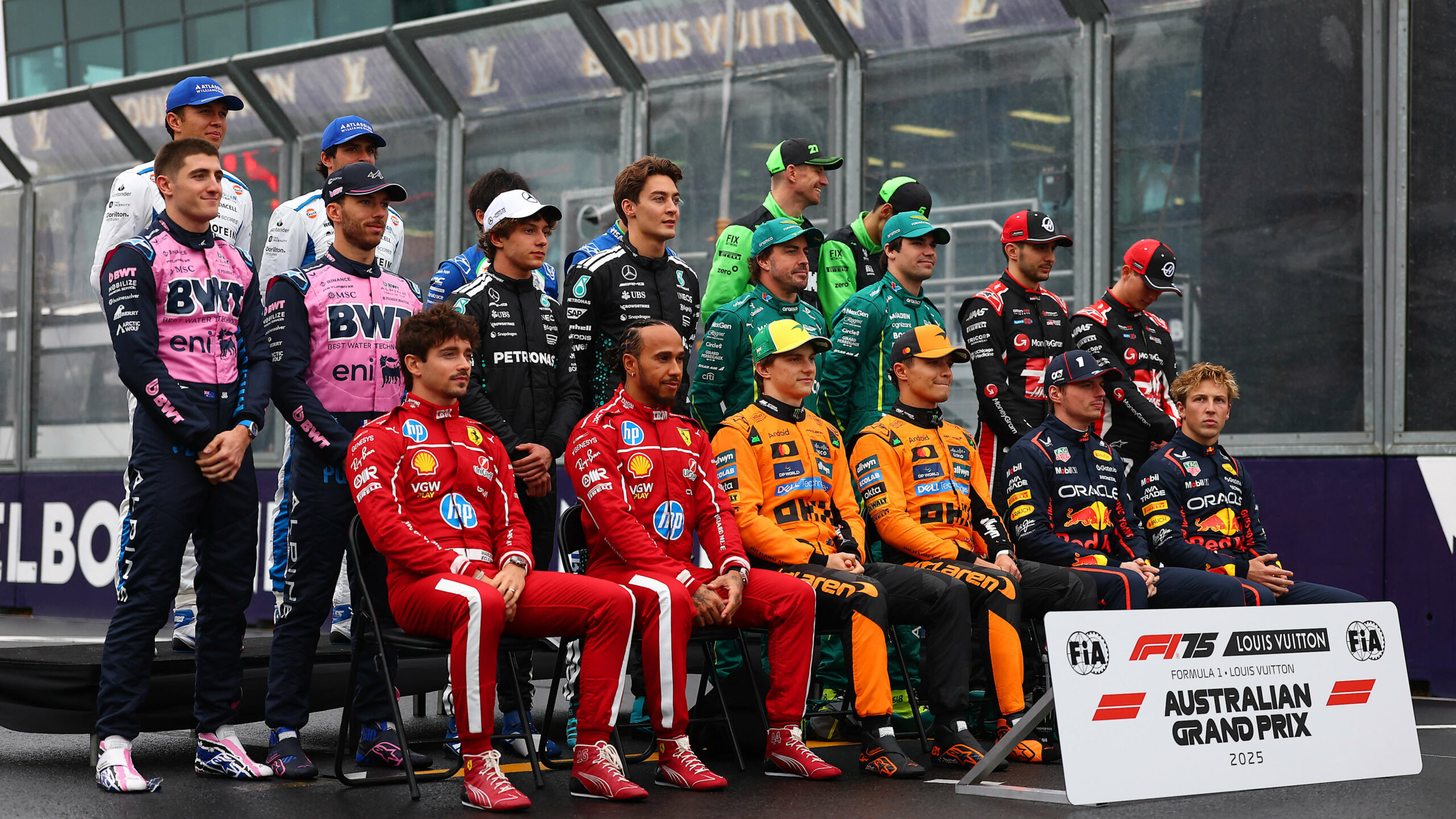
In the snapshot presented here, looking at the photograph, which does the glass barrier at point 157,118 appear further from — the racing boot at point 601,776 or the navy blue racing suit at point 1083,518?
the racing boot at point 601,776

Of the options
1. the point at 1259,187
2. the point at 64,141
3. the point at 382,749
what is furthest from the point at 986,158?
the point at 64,141

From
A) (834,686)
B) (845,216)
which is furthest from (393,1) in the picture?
(834,686)

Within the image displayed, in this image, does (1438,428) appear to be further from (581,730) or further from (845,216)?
(581,730)

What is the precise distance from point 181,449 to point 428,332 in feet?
2.96

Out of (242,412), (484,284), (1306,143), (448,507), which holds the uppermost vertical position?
(1306,143)

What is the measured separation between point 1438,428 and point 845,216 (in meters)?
3.74

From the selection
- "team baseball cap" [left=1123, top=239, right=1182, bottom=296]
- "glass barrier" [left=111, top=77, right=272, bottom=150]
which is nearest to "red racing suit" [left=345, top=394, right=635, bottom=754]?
"team baseball cap" [left=1123, top=239, right=1182, bottom=296]

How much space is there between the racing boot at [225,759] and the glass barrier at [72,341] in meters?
7.59

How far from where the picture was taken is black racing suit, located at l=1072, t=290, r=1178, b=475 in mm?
6922

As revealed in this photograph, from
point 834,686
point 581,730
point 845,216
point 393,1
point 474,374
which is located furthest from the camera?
point 393,1

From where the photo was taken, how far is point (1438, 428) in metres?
7.57

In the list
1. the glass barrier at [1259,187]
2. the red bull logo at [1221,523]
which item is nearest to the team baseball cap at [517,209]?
the red bull logo at [1221,523]

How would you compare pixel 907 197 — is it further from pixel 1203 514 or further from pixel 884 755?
pixel 884 755

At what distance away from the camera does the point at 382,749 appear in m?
5.23
